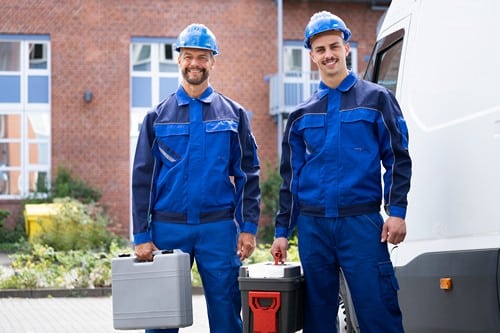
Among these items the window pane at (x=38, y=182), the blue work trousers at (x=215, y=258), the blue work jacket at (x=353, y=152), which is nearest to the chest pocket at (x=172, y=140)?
the blue work trousers at (x=215, y=258)

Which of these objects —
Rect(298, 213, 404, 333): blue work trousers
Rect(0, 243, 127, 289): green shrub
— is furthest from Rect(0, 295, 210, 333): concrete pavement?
Rect(298, 213, 404, 333): blue work trousers

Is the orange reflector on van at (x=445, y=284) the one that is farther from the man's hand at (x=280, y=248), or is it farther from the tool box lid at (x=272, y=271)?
the man's hand at (x=280, y=248)

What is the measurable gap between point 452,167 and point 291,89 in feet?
79.3

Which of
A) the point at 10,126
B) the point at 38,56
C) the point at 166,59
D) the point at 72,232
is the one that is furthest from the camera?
the point at 166,59

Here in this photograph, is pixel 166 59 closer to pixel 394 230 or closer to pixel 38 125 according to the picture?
pixel 38 125

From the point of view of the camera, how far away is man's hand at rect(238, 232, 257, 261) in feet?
18.3

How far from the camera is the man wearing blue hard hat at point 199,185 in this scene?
5.51 metres

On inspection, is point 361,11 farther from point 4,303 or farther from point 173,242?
point 173,242

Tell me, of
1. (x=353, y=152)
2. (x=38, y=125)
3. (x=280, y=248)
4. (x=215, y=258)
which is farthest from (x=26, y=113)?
(x=353, y=152)

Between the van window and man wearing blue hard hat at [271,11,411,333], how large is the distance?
102 cm

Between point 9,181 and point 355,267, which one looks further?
point 9,181

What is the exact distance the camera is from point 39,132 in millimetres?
28391

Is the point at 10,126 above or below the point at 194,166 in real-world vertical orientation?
above

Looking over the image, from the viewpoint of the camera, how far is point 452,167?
502 centimetres
